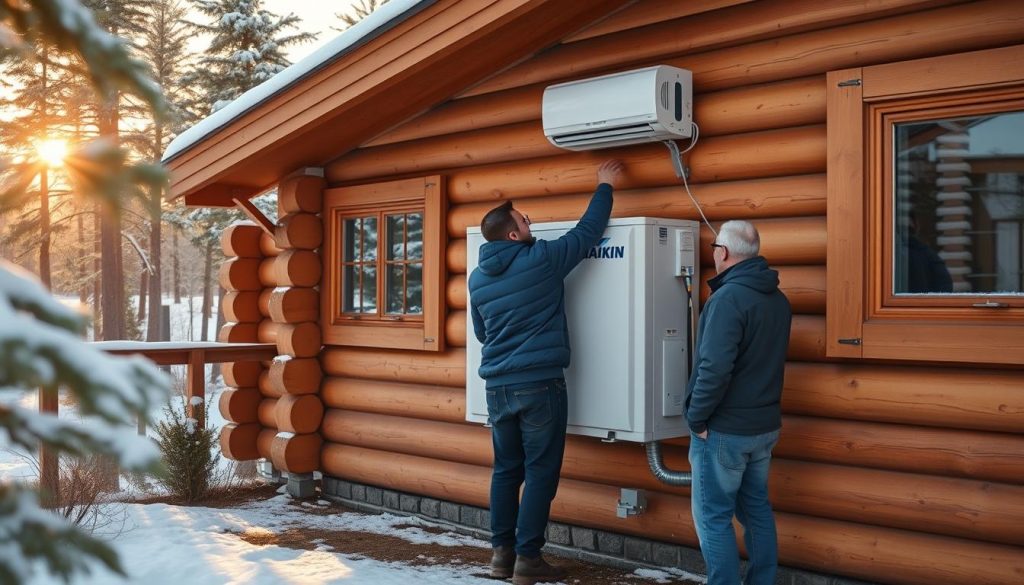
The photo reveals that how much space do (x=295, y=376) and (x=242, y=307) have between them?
138cm

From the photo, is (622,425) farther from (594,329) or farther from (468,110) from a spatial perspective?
(468,110)

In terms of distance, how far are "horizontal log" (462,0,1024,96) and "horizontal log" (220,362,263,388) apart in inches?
158

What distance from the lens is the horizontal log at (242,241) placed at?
9062mm

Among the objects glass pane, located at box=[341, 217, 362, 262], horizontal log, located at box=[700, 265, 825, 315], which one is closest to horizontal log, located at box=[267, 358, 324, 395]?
glass pane, located at box=[341, 217, 362, 262]

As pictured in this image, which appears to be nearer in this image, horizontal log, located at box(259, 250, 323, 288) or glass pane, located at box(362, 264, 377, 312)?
glass pane, located at box(362, 264, 377, 312)

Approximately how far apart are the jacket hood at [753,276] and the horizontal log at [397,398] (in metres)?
2.82

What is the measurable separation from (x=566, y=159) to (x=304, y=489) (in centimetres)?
366

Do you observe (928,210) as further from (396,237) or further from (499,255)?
(396,237)

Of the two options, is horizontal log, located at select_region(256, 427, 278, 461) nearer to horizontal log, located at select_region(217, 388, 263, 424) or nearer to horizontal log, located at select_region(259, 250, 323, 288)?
horizontal log, located at select_region(217, 388, 263, 424)

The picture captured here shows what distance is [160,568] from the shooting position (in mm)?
5520

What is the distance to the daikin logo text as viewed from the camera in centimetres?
530

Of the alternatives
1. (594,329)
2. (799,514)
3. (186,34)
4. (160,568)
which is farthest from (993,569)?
(186,34)

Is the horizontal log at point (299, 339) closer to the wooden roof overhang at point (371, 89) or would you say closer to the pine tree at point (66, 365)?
the wooden roof overhang at point (371, 89)

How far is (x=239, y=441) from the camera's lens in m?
8.80
